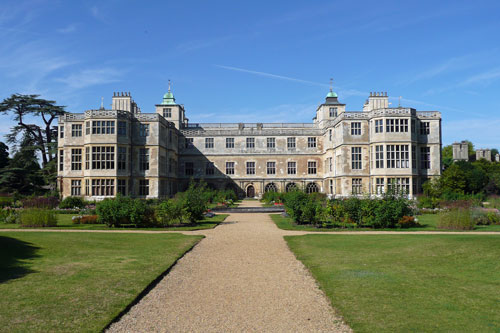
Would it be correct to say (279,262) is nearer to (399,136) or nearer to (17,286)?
(17,286)

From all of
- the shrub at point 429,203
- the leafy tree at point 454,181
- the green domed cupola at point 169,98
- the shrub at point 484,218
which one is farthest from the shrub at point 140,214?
the green domed cupola at point 169,98

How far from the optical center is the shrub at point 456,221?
17453 millimetres

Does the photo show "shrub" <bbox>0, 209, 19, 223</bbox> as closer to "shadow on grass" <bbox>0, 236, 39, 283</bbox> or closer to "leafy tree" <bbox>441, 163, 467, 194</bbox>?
"shadow on grass" <bbox>0, 236, 39, 283</bbox>

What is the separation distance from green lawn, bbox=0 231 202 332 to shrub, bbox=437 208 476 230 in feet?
38.7

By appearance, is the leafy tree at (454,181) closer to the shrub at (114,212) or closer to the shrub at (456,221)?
the shrub at (456,221)

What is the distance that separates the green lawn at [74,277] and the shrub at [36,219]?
5.57m

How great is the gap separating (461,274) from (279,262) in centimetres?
447

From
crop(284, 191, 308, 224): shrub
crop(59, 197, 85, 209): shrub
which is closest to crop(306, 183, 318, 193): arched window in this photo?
crop(59, 197, 85, 209): shrub

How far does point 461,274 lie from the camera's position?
28.8ft

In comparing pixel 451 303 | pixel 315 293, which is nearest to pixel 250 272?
pixel 315 293

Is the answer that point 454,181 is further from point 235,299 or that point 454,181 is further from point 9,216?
point 9,216

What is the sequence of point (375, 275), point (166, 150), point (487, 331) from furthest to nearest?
1. point (166, 150)
2. point (375, 275)
3. point (487, 331)

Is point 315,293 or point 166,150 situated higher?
point 166,150

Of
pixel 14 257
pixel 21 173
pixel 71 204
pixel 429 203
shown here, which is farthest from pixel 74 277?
pixel 21 173
